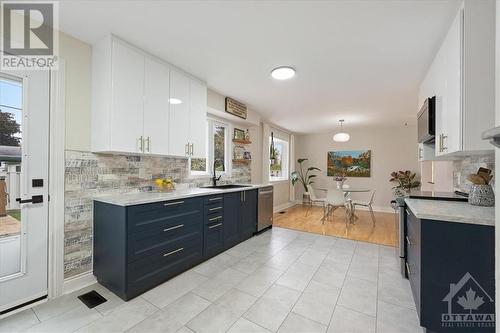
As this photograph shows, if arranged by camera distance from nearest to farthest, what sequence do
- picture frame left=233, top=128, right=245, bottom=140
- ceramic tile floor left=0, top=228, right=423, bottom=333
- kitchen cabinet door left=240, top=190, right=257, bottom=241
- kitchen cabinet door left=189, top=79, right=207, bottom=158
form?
1. ceramic tile floor left=0, top=228, right=423, bottom=333
2. kitchen cabinet door left=189, top=79, right=207, bottom=158
3. kitchen cabinet door left=240, top=190, right=257, bottom=241
4. picture frame left=233, top=128, right=245, bottom=140

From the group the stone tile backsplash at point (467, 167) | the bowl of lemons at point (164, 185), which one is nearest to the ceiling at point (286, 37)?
the stone tile backsplash at point (467, 167)

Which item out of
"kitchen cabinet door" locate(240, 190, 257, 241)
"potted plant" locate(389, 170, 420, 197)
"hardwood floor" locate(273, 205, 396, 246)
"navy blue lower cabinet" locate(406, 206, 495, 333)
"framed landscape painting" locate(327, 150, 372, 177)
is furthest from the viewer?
"framed landscape painting" locate(327, 150, 372, 177)

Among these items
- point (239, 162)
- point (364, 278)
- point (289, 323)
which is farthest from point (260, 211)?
point (289, 323)

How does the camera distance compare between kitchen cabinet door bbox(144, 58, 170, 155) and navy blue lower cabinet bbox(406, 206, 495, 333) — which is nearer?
navy blue lower cabinet bbox(406, 206, 495, 333)

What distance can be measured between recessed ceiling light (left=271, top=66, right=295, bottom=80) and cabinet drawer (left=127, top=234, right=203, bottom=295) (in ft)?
7.35

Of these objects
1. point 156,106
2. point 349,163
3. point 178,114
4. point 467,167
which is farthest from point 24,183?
point 349,163

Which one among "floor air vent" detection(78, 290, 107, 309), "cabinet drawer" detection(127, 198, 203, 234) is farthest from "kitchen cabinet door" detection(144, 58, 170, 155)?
"floor air vent" detection(78, 290, 107, 309)

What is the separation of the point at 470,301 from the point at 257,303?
1443 mm

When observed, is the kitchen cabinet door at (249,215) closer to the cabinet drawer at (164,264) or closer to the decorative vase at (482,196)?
the cabinet drawer at (164,264)

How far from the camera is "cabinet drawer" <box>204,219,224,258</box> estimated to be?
2695 millimetres

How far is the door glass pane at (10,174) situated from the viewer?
5.55 ft

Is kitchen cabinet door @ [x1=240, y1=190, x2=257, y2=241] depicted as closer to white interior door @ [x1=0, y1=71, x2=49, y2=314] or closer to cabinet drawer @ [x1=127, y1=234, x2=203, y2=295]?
cabinet drawer @ [x1=127, y1=234, x2=203, y2=295]

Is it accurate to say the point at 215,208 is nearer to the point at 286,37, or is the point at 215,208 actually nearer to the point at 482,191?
the point at 286,37

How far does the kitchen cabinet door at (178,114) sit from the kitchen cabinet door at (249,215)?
1.30 metres
